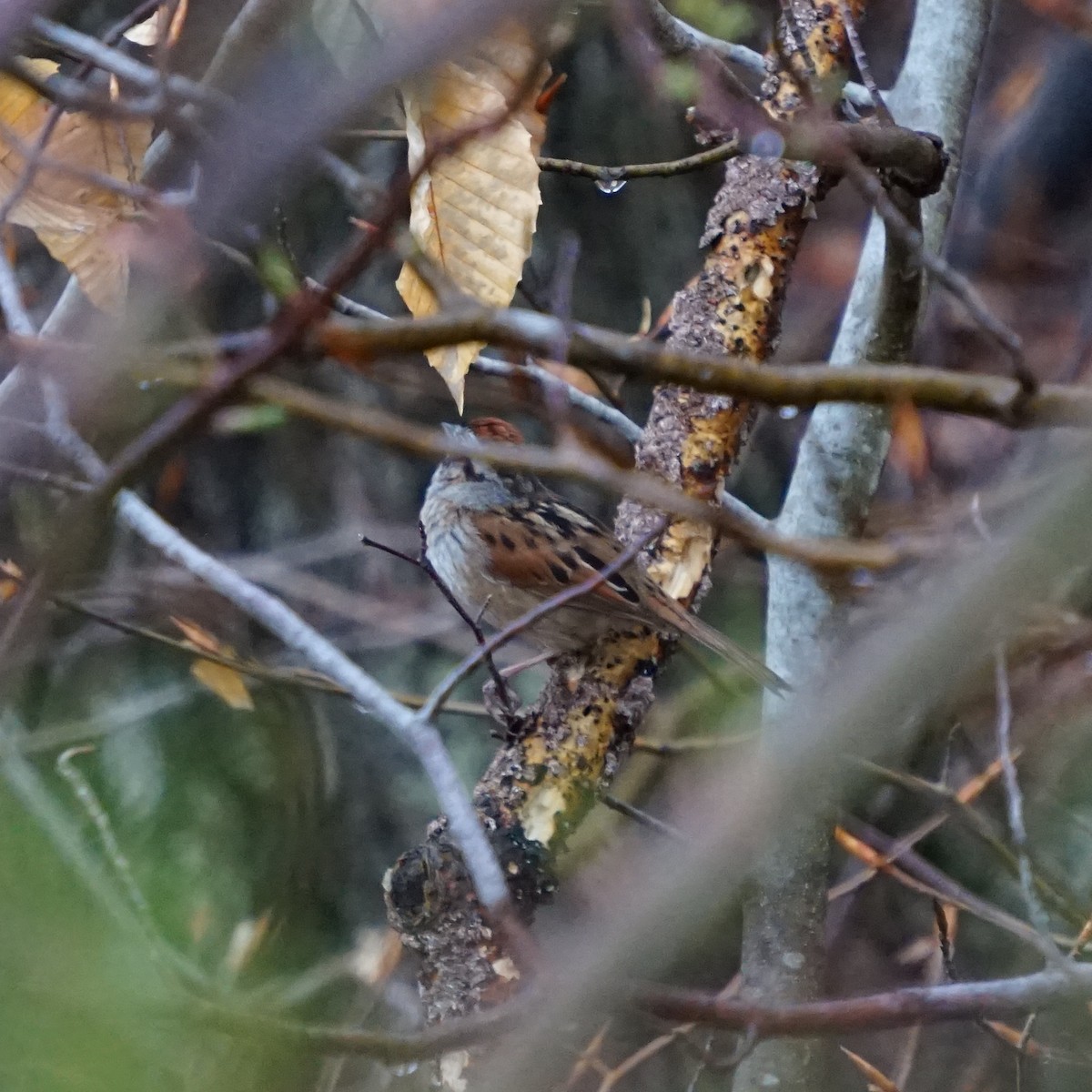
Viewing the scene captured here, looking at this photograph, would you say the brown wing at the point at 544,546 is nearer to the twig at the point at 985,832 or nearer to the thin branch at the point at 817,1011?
the twig at the point at 985,832

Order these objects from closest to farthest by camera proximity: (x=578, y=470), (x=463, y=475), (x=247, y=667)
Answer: (x=578, y=470), (x=247, y=667), (x=463, y=475)

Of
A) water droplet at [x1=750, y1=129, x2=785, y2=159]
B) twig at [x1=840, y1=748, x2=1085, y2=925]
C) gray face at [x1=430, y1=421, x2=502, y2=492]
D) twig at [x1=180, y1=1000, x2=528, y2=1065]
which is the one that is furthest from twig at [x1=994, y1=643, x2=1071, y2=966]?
gray face at [x1=430, y1=421, x2=502, y2=492]

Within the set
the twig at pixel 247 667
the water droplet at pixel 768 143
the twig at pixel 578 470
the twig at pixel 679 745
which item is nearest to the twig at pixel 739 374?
the twig at pixel 578 470

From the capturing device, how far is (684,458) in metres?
2.41

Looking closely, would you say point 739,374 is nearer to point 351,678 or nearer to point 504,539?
point 351,678

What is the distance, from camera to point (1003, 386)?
1.43 m

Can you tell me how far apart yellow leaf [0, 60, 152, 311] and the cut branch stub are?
1022 millimetres

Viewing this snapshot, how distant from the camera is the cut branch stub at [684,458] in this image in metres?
2.21

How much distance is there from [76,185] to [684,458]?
1.14 meters

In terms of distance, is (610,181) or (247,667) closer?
(610,181)

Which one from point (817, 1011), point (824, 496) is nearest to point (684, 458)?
point (824, 496)

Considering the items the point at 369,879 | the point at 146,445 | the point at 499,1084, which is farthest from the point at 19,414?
the point at 369,879

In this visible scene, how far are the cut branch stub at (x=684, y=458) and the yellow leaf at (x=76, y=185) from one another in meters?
1.02

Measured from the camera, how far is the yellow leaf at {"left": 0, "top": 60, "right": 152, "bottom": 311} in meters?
1.84
